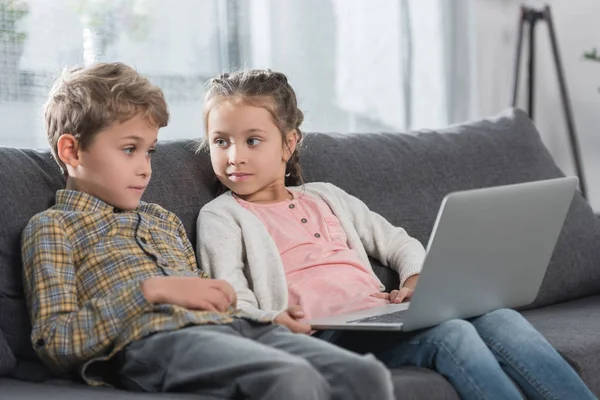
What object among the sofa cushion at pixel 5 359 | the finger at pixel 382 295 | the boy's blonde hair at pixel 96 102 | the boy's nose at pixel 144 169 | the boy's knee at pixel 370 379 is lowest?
the finger at pixel 382 295

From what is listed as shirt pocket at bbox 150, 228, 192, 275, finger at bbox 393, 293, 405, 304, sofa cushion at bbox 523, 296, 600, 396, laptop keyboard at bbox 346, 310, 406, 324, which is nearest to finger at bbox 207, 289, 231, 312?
shirt pocket at bbox 150, 228, 192, 275

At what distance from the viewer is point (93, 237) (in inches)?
69.7

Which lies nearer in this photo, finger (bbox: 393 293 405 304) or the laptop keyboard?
the laptop keyboard

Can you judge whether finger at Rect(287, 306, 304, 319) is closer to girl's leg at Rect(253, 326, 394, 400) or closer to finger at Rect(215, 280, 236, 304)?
finger at Rect(215, 280, 236, 304)

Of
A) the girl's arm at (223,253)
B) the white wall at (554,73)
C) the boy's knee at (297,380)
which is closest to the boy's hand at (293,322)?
the girl's arm at (223,253)

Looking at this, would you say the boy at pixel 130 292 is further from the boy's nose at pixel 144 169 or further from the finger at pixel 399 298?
the finger at pixel 399 298

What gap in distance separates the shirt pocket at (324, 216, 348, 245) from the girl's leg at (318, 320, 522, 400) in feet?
1.03

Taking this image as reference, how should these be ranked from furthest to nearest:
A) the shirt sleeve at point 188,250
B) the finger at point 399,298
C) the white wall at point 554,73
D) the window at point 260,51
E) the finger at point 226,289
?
the white wall at point 554,73, the window at point 260,51, the finger at point 399,298, the shirt sleeve at point 188,250, the finger at point 226,289

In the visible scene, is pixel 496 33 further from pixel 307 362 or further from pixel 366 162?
pixel 307 362

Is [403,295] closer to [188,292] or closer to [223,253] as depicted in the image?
[223,253]

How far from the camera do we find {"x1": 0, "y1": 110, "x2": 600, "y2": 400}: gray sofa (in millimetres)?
1772

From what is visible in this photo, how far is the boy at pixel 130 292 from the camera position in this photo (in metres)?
1.51

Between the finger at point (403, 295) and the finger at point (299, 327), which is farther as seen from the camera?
the finger at point (403, 295)

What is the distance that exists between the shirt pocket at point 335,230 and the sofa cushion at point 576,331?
18.5 inches
